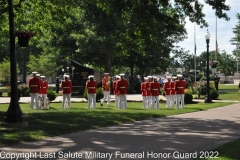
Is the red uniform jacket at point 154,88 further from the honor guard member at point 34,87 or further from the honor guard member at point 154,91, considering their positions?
the honor guard member at point 34,87

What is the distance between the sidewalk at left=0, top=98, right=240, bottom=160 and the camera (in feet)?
28.1

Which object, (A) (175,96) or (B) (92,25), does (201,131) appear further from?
(B) (92,25)

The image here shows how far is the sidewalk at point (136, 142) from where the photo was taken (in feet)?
28.1

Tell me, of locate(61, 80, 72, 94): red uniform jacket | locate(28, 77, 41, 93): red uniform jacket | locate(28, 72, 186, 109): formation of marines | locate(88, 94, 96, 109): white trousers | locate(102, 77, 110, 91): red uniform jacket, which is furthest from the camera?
locate(102, 77, 110, 91): red uniform jacket

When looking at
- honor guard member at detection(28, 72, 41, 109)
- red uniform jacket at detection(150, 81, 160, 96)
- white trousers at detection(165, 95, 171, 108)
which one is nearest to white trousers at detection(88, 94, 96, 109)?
honor guard member at detection(28, 72, 41, 109)

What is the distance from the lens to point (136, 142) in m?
10.2

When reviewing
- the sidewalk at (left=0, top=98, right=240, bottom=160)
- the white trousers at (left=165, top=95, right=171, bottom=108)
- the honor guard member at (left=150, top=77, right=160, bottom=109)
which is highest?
the honor guard member at (left=150, top=77, right=160, bottom=109)

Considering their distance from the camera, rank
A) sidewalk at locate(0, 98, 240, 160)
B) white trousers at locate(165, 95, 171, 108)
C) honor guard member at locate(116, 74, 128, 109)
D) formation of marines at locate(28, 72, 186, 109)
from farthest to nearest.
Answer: white trousers at locate(165, 95, 171, 108), honor guard member at locate(116, 74, 128, 109), formation of marines at locate(28, 72, 186, 109), sidewalk at locate(0, 98, 240, 160)

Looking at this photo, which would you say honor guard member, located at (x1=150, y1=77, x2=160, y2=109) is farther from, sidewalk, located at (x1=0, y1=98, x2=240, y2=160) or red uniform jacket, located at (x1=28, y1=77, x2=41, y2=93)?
sidewalk, located at (x1=0, y1=98, x2=240, y2=160)

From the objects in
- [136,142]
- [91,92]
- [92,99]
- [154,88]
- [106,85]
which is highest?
[106,85]

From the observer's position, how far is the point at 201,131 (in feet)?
40.7

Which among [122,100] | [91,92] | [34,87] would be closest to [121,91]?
[122,100]

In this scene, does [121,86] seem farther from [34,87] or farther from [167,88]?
[34,87]

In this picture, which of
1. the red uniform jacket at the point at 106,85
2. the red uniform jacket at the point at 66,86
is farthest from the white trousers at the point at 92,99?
the red uniform jacket at the point at 106,85
